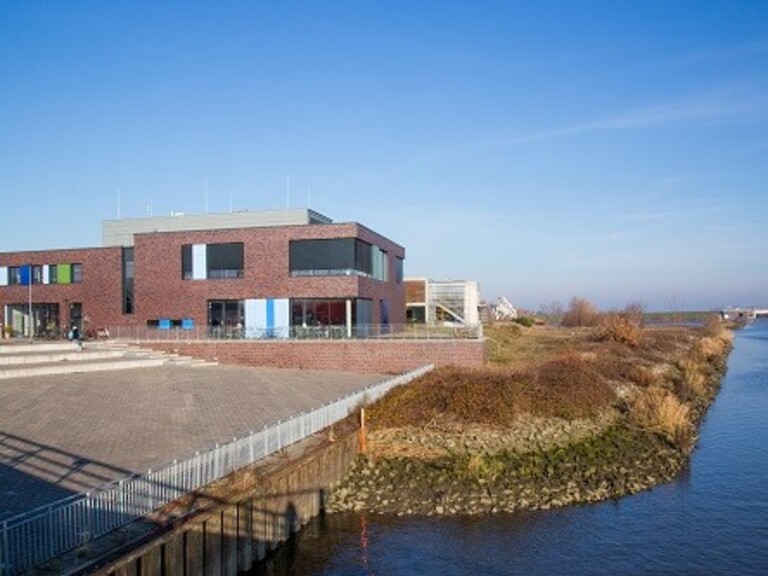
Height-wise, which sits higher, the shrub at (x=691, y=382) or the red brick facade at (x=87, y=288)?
the red brick facade at (x=87, y=288)

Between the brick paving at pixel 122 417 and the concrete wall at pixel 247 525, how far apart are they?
7.88 feet

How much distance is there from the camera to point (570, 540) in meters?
15.6

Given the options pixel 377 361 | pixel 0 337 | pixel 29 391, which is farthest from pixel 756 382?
pixel 0 337

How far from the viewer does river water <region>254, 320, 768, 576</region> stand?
14250 mm

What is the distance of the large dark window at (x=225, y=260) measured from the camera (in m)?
39.8

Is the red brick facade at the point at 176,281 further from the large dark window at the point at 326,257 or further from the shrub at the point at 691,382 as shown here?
the shrub at the point at 691,382

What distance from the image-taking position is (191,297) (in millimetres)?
40406

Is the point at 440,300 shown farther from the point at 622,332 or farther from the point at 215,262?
the point at 215,262

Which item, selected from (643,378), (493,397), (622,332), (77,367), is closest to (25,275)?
(77,367)

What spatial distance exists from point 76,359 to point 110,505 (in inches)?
866

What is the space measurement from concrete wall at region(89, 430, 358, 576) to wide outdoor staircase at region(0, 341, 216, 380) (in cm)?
1489

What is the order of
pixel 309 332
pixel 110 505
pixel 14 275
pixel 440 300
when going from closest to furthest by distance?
1. pixel 110 505
2. pixel 309 332
3. pixel 14 275
4. pixel 440 300

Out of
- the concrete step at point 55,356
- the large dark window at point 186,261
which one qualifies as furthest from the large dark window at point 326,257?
the concrete step at point 55,356

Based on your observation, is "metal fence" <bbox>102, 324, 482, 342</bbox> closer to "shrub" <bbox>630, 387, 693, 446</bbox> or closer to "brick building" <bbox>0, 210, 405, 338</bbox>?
"brick building" <bbox>0, 210, 405, 338</bbox>
